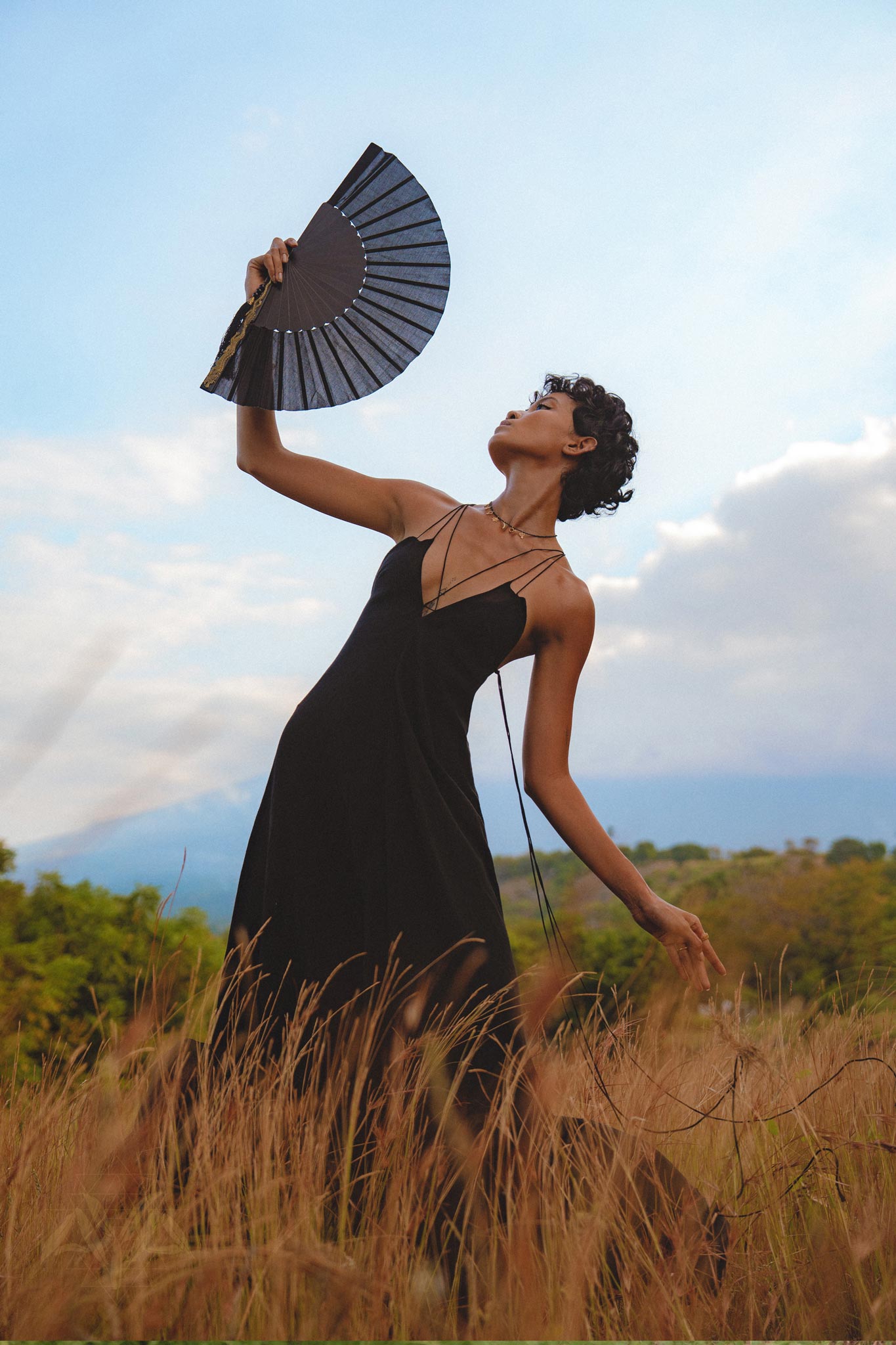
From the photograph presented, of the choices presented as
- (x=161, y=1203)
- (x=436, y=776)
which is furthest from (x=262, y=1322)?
(x=436, y=776)

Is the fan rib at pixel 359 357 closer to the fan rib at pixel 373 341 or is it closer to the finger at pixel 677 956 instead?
the fan rib at pixel 373 341

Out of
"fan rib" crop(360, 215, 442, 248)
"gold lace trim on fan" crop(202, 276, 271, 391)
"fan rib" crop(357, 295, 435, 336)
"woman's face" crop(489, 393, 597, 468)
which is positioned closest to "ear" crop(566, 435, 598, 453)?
"woman's face" crop(489, 393, 597, 468)

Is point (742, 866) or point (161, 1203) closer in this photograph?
point (161, 1203)

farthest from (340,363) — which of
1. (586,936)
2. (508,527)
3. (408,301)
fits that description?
(586,936)

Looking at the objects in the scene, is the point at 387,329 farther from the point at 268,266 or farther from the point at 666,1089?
the point at 666,1089

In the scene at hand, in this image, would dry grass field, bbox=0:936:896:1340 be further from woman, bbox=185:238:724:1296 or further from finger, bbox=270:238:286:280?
finger, bbox=270:238:286:280

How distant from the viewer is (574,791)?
9.77 feet

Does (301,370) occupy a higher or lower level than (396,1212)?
higher

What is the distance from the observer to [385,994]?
7.74 ft

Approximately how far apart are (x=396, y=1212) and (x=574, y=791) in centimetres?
134

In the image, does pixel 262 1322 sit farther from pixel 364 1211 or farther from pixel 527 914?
pixel 527 914

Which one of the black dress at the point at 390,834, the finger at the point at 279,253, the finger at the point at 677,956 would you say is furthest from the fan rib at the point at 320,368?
the finger at the point at 677,956

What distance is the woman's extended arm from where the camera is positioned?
8.99 ft

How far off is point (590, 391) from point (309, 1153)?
2.56 meters
